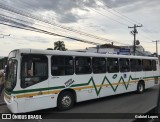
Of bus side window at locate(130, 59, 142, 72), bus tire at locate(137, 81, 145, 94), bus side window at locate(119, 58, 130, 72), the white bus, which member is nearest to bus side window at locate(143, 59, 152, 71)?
bus side window at locate(130, 59, 142, 72)

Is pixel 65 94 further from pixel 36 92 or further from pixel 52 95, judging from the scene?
pixel 36 92

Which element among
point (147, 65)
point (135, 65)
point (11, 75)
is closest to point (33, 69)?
point (11, 75)

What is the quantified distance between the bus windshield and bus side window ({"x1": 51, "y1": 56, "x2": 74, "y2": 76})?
156 cm

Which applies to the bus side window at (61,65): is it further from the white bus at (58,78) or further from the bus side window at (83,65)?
the bus side window at (83,65)

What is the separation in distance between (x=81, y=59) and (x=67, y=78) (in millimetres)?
1287

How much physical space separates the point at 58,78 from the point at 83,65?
5.79 ft

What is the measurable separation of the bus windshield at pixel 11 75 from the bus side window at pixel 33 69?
0.32 meters

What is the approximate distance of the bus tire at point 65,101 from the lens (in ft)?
36.0

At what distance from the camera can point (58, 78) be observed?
429 inches

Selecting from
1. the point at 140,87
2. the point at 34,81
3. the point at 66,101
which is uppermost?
the point at 34,81

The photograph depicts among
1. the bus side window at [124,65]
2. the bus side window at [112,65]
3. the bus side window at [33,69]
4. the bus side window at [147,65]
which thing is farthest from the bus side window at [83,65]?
the bus side window at [147,65]

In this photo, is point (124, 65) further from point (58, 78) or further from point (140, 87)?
point (58, 78)

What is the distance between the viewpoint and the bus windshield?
9.62 metres

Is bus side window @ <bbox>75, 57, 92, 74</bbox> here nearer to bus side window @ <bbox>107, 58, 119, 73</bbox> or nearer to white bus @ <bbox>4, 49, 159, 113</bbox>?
white bus @ <bbox>4, 49, 159, 113</bbox>
